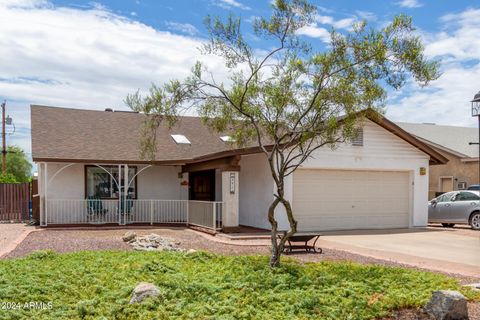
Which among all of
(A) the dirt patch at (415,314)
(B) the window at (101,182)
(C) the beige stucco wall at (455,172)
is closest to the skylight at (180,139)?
(B) the window at (101,182)

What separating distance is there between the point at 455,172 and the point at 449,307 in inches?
1062

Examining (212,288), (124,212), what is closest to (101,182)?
(124,212)

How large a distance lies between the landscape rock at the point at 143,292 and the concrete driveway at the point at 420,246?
6.28 meters

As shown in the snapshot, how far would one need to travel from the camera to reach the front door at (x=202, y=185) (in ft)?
70.5

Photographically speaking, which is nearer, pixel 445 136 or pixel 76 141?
pixel 76 141

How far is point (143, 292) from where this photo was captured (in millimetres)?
6914

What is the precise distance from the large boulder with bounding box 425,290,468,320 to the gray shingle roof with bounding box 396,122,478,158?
2729cm

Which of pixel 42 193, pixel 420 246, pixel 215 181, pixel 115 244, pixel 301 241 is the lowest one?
pixel 420 246

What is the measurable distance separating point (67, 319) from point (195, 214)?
40.8 ft

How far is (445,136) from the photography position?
1414 inches

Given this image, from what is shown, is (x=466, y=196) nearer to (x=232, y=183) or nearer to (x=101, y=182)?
(x=232, y=183)

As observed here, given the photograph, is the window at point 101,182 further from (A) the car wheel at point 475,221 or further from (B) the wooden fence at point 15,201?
(A) the car wheel at point 475,221

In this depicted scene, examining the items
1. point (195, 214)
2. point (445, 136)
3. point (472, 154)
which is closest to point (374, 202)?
point (195, 214)

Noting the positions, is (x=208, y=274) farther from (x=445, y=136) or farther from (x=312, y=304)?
(x=445, y=136)
